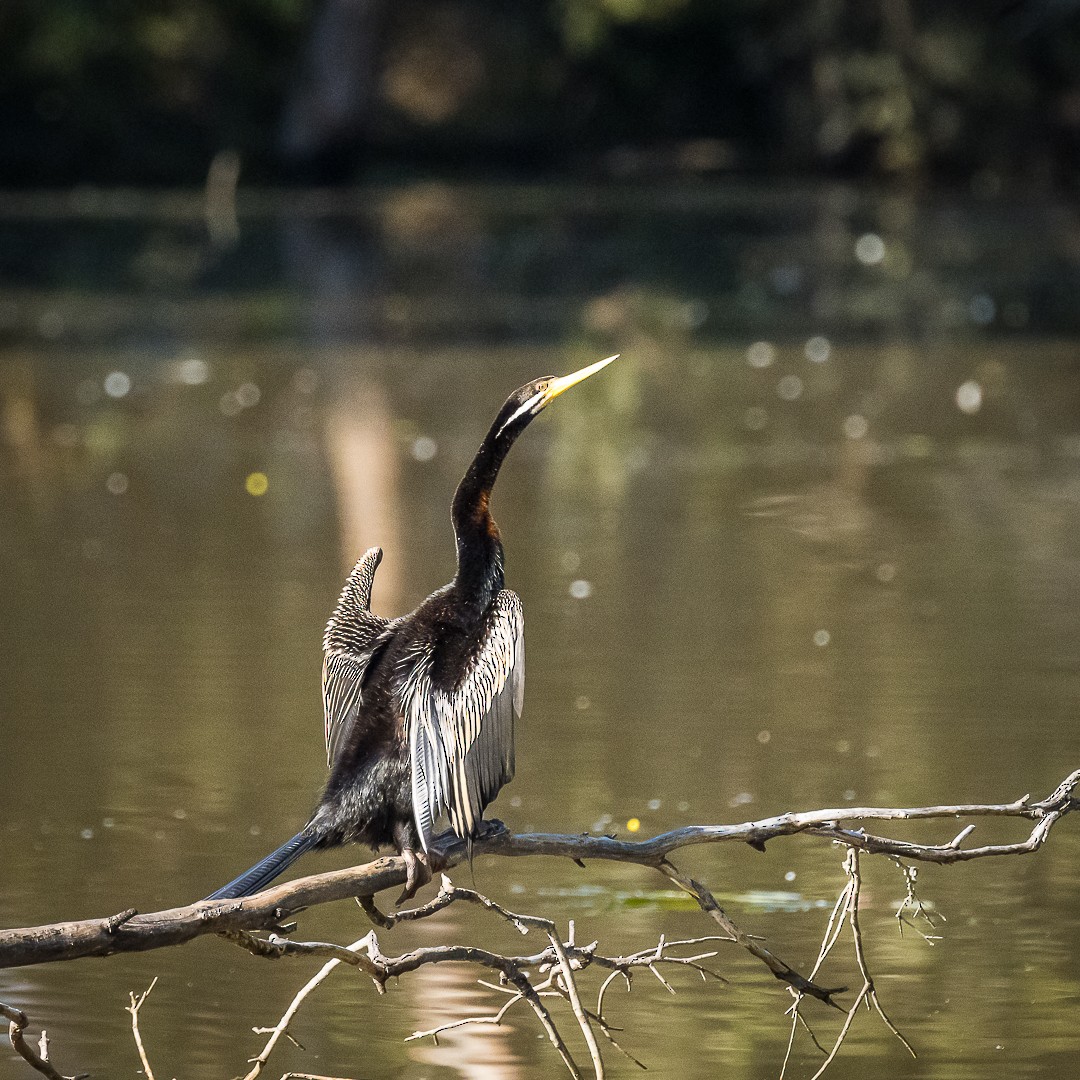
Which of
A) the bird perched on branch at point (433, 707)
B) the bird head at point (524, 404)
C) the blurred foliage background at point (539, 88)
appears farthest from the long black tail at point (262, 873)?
the blurred foliage background at point (539, 88)

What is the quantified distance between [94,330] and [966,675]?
11.8 m

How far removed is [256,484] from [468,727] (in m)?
7.34

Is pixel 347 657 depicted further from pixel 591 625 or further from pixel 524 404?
pixel 591 625

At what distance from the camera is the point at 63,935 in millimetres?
3846

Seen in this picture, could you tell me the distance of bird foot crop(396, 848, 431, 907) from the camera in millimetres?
4305

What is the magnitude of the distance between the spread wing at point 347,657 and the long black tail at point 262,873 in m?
0.23

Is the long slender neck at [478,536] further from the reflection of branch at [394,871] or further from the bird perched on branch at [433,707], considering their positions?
the reflection of branch at [394,871]

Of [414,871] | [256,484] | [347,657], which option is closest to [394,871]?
[414,871]

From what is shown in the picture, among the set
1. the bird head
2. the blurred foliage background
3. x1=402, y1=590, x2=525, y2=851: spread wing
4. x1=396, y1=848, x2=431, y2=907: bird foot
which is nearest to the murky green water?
x1=396, y1=848, x2=431, y2=907: bird foot

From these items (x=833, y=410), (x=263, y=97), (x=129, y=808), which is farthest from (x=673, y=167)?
(x=129, y=808)

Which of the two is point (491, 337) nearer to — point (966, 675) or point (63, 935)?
point (966, 675)

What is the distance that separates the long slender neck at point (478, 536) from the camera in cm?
457

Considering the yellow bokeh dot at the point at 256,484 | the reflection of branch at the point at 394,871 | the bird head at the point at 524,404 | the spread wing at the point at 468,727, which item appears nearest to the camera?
the reflection of branch at the point at 394,871

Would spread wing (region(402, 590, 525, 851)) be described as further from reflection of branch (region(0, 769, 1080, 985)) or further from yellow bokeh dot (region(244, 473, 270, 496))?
yellow bokeh dot (region(244, 473, 270, 496))
